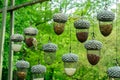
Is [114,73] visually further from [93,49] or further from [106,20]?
[106,20]

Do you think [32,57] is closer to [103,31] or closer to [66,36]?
[66,36]

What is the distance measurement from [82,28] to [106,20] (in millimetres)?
378

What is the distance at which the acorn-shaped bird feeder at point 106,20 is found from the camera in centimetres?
455

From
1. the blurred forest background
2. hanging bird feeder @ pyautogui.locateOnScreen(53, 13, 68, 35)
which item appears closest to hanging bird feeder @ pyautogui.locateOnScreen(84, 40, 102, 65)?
hanging bird feeder @ pyautogui.locateOnScreen(53, 13, 68, 35)

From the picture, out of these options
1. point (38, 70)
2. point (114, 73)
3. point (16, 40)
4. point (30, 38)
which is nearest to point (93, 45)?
point (114, 73)

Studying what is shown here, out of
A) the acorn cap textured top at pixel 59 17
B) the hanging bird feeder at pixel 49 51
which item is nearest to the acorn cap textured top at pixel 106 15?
the acorn cap textured top at pixel 59 17

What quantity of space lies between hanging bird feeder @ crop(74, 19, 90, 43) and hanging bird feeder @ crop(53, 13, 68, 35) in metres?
0.18

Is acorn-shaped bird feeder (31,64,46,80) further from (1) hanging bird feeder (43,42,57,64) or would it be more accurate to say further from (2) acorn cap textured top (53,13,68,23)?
(2) acorn cap textured top (53,13,68,23)

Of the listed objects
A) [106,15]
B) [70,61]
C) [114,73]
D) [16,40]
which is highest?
[106,15]

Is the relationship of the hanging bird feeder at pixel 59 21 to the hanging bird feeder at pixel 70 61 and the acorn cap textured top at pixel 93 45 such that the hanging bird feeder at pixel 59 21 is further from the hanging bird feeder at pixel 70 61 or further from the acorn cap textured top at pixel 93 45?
the acorn cap textured top at pixel 93 45

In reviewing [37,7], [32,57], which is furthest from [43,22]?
[32,57]

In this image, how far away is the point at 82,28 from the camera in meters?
4.83

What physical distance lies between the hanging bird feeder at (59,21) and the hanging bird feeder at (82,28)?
183 mm

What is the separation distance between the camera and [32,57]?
1376cm
